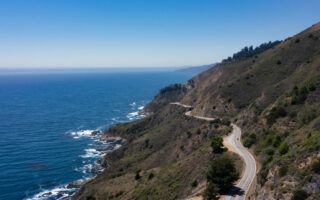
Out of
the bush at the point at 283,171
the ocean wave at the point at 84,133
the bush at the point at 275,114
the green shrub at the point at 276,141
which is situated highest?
the bush at the point at 275,114

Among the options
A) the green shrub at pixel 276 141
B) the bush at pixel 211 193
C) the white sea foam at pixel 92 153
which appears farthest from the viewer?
the white sea foam at pixel 92 153

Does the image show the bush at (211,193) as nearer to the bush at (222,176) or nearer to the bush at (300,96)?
the bush at (222,176)

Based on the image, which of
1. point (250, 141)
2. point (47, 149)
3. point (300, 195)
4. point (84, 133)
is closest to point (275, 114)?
point (250, 141)

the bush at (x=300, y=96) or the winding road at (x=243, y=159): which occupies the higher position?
the bush at (x=300, y=96)

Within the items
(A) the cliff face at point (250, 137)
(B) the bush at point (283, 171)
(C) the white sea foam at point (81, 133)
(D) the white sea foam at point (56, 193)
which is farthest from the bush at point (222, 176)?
(C) the white sea foam at point (81, 133)

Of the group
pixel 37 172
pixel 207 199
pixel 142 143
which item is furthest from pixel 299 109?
pixel 37 172

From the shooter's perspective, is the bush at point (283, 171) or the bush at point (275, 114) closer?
the bush at point (283, 171)

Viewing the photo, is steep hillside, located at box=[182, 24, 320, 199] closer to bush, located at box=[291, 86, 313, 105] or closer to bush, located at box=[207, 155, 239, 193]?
bush, located at box=[291, 86, 313, 105]

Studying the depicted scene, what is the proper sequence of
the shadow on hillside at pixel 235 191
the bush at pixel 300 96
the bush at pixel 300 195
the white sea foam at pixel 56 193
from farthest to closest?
the white sea foam at pixel 56 193, the bush at pixel 300 96, the shadow on hillside at pixel 235 191, the bush at pixel 300 195

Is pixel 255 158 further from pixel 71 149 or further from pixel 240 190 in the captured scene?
pixel 71 149
